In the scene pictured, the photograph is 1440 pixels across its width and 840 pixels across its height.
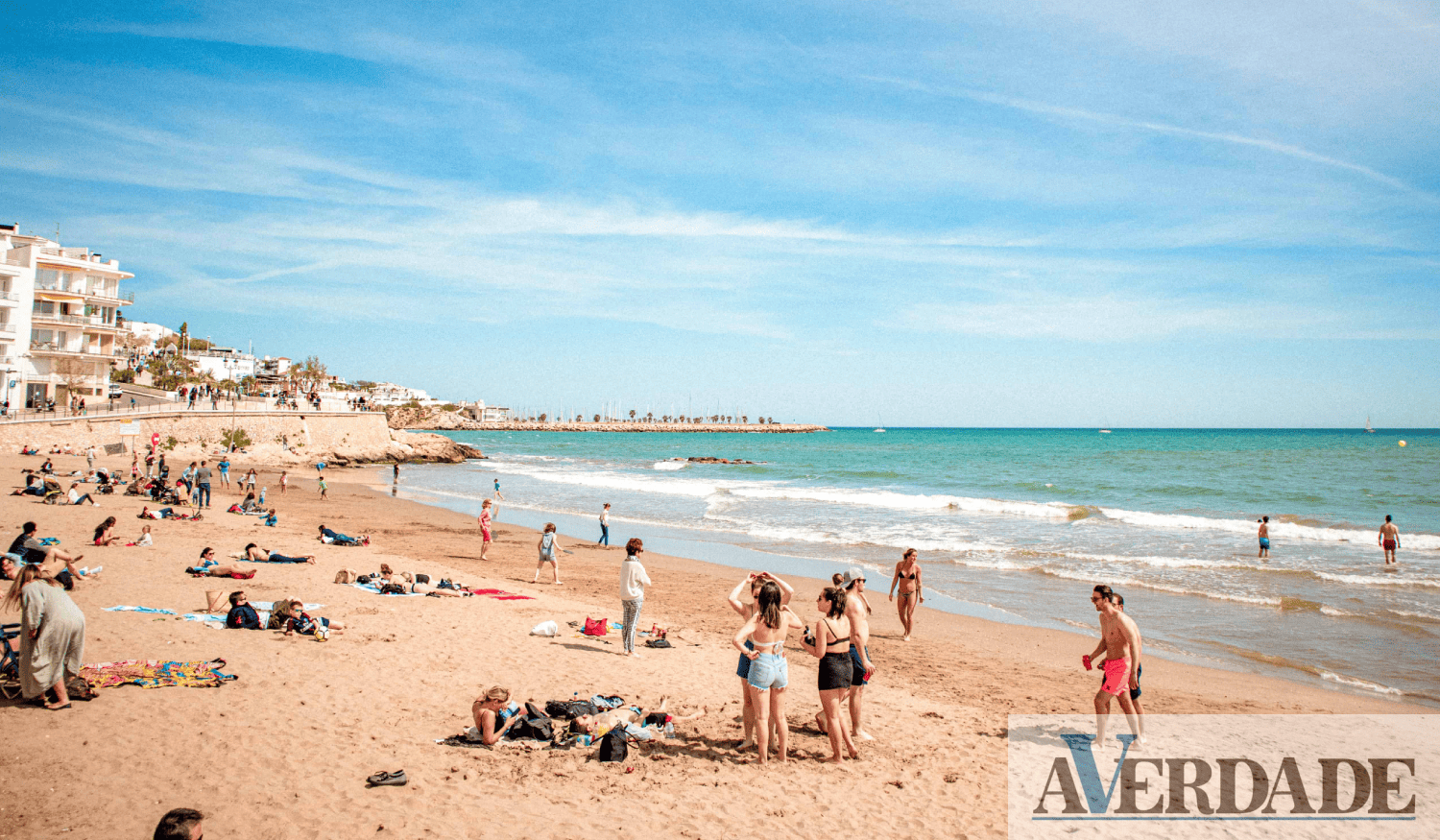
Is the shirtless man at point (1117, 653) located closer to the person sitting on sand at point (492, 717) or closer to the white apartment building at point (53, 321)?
the person sitting on sand at point (492, 717)

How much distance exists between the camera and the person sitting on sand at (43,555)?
6855 mm

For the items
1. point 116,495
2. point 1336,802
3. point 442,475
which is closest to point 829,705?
point 1336,802

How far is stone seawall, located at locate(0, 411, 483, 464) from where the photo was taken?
32844 millimetres

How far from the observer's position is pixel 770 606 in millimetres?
5992

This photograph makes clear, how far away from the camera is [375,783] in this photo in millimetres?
5773

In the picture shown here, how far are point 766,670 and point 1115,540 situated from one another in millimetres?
20502

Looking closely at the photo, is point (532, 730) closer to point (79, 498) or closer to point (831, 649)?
point (831, 649)

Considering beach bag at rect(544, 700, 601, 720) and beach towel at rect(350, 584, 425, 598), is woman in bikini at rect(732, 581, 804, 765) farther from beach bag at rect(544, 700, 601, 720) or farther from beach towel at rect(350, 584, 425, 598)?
beach towel at rect(350, 584, 425, 598)

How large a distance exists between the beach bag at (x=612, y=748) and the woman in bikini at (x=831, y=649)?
1790 mm

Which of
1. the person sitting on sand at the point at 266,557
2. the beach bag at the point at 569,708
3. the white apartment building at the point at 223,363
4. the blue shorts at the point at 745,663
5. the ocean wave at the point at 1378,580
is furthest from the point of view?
the white apartment building at the point at 223,363

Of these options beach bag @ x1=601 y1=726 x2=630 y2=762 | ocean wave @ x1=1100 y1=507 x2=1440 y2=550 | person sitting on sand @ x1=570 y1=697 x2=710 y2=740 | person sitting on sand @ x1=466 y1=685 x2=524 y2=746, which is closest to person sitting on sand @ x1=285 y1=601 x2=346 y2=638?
person sitting on sand @ x1=466 y1=685 x2=524 y2=746

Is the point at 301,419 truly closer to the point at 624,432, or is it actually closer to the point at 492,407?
the point at 624,432

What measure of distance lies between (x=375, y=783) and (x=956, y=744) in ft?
17.0

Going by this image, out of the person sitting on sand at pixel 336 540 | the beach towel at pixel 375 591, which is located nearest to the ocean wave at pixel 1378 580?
the beach towel at pixel 375 591
